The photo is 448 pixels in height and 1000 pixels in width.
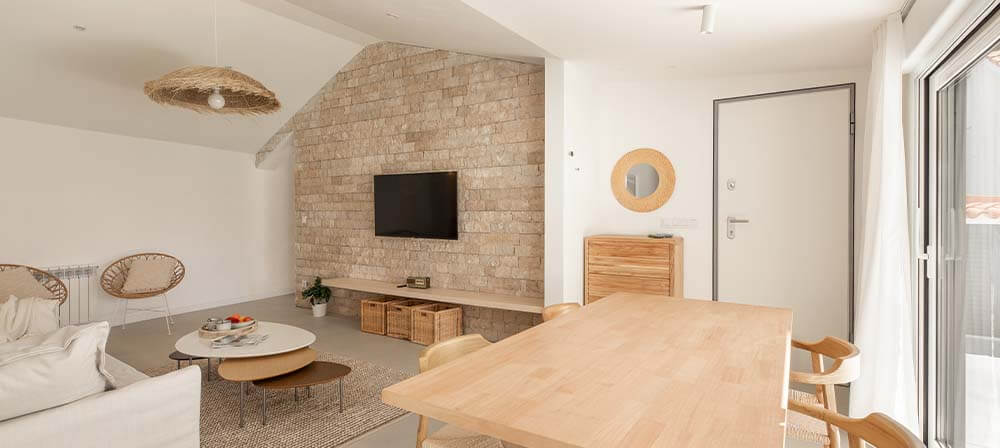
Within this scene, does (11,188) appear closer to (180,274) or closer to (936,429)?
(180,274)

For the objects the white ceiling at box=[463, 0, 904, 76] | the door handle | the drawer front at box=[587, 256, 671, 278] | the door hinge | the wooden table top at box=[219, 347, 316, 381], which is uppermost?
the white ceiling at box=[463, 0, 904, 76]

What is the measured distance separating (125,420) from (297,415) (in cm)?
149

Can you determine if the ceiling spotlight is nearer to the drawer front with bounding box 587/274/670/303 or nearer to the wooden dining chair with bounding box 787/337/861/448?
the wooden dining chair with bounding box 787/337/861/448

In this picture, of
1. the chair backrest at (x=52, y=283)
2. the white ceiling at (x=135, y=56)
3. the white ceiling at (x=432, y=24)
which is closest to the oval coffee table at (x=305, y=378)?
the white ceiling at (x=432, y=24)

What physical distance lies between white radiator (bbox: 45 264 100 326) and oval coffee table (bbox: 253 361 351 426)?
388 centimetres

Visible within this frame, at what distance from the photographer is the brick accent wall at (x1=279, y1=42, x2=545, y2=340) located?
15.3 feet

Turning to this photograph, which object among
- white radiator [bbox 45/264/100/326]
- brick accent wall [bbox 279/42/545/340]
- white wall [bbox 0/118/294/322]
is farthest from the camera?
white radiator [bbox 45/264/100/326]

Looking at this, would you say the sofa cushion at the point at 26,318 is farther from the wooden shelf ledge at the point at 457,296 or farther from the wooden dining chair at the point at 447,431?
the wooden dining chair at the point at 447,431

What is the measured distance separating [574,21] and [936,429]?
316 cm

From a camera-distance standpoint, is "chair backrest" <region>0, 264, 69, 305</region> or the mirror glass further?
"chair backrest" <region>0, 264, 69, 305</region>

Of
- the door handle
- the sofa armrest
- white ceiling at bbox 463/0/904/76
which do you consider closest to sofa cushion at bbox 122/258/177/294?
the sofa armrest

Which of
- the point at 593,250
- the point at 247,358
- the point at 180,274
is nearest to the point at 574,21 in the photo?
the point at 593,250

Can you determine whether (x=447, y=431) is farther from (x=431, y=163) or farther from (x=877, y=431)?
→ (x=431, y=163)

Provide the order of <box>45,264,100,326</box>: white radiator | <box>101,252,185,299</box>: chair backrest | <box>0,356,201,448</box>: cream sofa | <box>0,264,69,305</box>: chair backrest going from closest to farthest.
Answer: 1. <box>0,356,201,448</box>: cream sofa
2. <box>0,264,69,305</box>: chair backrest
3. <box>45,264,100,326</box>: white radiator
4. <box>101,252,185,299</box>: chair backrest
